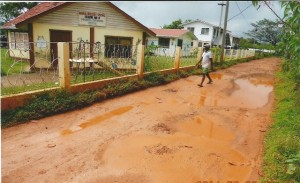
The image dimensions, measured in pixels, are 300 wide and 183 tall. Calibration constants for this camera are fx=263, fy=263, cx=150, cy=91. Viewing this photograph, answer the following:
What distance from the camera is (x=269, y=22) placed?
60.4 metres

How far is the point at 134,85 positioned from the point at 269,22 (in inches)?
2384

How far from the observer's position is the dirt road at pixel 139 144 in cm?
399

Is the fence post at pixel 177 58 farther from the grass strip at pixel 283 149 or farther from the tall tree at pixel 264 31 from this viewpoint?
the tall tree at pixel 264 31

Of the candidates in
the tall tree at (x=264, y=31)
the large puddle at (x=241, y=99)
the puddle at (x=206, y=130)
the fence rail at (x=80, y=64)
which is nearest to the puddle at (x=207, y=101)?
the large puddle at (x=241, y=99)

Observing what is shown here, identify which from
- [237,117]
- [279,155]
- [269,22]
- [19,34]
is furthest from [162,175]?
[269,22]

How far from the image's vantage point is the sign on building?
42.9ft

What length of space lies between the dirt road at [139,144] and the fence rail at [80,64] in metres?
1.26

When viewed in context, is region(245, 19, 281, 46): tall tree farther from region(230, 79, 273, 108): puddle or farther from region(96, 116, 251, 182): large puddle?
region(96, 116, 251, 182): large puddle

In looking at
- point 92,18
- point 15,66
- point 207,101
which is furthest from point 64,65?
point 92,18

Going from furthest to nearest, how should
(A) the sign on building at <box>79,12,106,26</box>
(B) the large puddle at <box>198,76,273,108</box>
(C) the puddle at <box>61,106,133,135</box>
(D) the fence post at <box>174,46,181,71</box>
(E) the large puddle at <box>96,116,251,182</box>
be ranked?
(A) the sign on building at <box>79,12,106,26</box> < (D) the fence post at <box>174,46,181,71</box> < (B) the large puddle at <box>198,76,273,108</box> < (C) the puddle at <box>61,106,133,135</box> < (E) the large puddle at <box>96,116,251,182</box>

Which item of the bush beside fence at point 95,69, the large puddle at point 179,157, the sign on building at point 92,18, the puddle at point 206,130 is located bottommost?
the large puddle at point 179,157

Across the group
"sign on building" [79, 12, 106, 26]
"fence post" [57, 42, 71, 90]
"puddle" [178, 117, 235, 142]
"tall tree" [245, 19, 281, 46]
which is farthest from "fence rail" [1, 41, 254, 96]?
"tall tree" [245, 19, 281, 46]

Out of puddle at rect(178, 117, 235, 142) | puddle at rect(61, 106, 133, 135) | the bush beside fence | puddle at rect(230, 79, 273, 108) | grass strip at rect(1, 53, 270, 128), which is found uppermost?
the bush beside fence

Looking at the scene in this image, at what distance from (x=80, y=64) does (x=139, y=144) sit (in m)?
4.69
